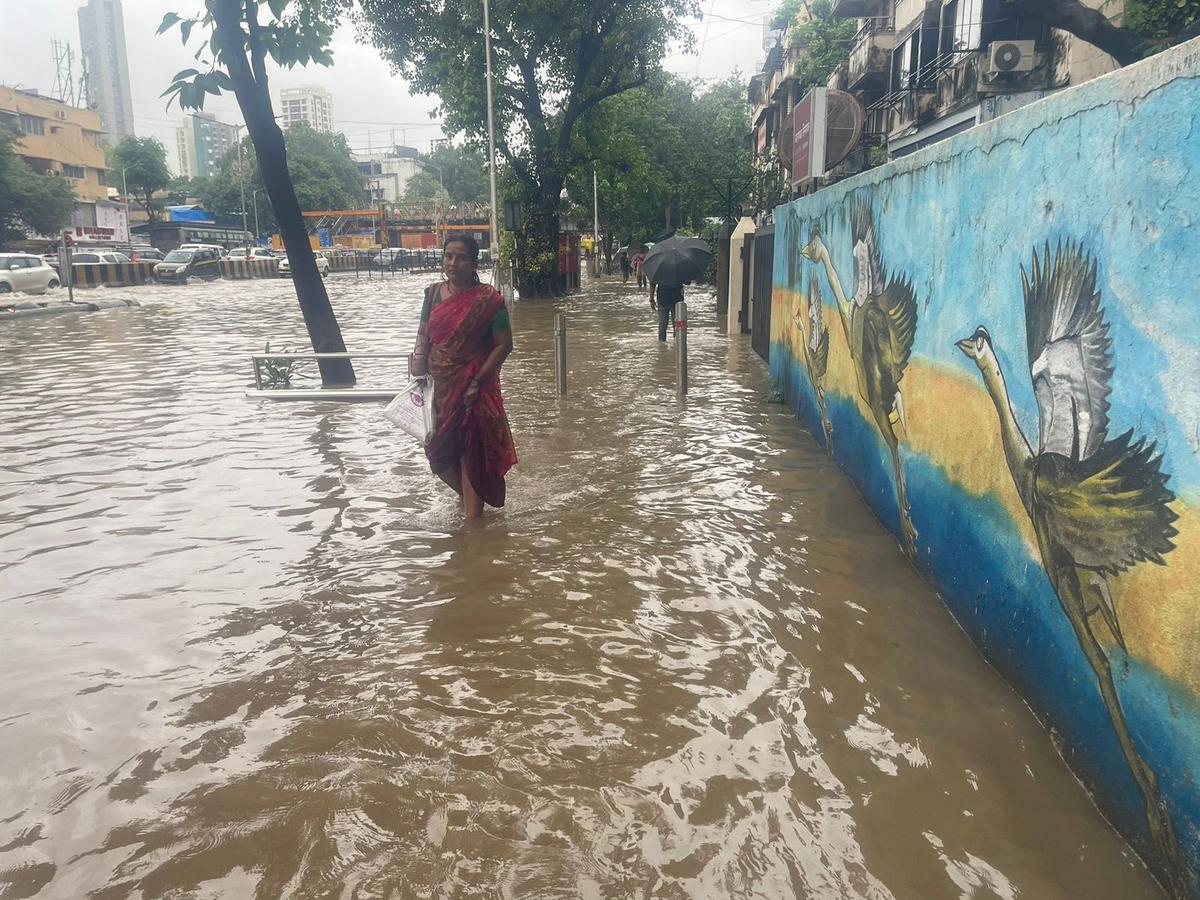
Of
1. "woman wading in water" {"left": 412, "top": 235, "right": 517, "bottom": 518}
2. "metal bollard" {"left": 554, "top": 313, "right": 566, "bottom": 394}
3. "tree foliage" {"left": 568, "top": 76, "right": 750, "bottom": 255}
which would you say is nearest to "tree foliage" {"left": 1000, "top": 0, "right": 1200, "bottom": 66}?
"metal bollard" {"left": 554, "top": 313, "right": 566, "bottom": 394}

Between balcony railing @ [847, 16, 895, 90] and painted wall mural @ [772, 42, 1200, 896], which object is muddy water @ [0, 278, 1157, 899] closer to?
painted wall mural @ [772, 42, 1200, 896]

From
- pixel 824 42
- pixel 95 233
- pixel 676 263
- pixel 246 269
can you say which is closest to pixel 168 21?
pixel 676 263

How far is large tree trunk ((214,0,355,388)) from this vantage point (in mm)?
9625


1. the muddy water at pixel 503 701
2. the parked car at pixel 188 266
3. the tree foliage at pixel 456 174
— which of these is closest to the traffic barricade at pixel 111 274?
the parked car at pixel 188 266

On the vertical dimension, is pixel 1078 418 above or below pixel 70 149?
below

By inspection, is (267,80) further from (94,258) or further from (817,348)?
(94,258)

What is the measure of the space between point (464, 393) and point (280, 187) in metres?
6.06

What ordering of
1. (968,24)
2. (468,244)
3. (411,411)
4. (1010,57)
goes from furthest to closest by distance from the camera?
(968,24) → (1010,57) → (411,411) → (468,244)

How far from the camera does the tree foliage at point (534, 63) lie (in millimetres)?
25594

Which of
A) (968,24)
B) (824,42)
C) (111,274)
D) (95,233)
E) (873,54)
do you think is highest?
(824,42)

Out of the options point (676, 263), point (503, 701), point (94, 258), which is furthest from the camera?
point (94, 258)

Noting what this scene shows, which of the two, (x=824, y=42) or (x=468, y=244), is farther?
(x=824, y=42)

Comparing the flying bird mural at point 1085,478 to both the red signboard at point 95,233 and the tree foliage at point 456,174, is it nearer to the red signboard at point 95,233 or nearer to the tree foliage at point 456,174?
the red signboard at point 95,233

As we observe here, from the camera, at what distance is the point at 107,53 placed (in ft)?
613
